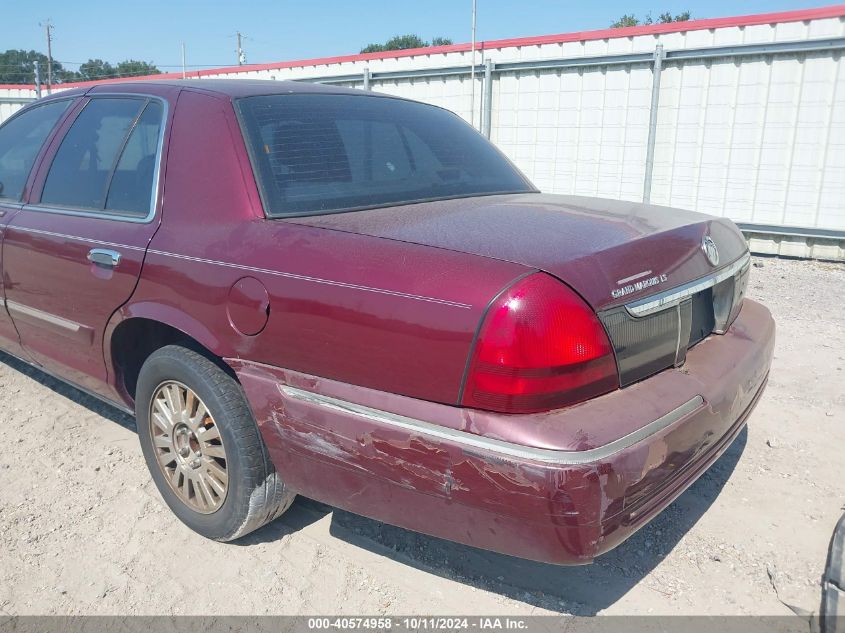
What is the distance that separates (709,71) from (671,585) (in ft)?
24.6

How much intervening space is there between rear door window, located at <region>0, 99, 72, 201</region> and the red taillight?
2700 mm

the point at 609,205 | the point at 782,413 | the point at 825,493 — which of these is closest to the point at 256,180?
the point at 609,205

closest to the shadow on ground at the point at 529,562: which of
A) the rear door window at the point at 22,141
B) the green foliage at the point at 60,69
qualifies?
the rear door window at the point at 22,141

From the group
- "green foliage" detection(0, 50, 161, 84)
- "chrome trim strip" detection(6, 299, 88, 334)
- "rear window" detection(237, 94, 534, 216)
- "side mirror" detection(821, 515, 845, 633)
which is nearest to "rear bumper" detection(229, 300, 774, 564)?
"side mirror" detection(821, 515, 845, 633)

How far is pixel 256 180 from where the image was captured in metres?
2.35

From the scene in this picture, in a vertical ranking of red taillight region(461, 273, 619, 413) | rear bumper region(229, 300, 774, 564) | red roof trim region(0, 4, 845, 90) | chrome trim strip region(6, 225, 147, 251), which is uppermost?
red roof trim region(0, 4, 845, 90)

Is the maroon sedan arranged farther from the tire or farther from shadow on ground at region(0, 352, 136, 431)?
shadow on ground at region(0, 352, 136, 431)

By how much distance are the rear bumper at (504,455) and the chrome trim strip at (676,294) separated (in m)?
0.22

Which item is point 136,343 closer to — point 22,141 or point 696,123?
point 22,141

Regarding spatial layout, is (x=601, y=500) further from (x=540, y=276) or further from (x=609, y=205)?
(x=609, y=205)

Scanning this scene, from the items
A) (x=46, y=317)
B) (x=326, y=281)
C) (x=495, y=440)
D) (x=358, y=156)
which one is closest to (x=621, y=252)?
(x=495, y=440)

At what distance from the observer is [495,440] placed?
68.9 inches

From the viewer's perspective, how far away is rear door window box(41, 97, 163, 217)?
2760mm

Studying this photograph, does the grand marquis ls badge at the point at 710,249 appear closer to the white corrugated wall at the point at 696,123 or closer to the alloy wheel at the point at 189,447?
the alloy wheel at the point at 189,447
